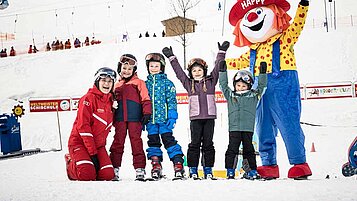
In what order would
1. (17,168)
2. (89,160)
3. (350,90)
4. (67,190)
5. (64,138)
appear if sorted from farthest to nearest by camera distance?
1. (350,90)
2. (64,138)
3. (17,168)
4. (89,160)
5. (67,190)

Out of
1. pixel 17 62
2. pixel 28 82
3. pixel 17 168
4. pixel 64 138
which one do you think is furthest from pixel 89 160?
pixel 17 62

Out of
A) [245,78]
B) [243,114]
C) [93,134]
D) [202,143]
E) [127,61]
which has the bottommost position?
[202,143]

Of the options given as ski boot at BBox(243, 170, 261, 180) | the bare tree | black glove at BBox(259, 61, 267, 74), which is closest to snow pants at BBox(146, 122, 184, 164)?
ski boot at BBox(243, 170, 261, 180)

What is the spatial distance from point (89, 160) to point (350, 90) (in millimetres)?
6142

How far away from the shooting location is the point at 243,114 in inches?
111

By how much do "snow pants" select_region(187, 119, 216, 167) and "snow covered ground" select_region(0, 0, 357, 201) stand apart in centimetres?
35

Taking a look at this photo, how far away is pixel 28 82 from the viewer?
10117 millimetres

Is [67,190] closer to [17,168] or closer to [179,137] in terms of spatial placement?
[17,168]

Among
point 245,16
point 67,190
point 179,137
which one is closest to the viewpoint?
point 67,190

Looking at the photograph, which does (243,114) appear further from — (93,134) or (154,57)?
(93,134)

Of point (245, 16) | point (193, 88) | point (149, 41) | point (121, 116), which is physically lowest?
point (121, 116)

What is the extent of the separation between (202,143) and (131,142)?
532 mm

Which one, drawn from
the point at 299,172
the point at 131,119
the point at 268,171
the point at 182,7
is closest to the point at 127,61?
the point at 131,119

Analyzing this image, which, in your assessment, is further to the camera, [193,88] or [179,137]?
[179,137]
